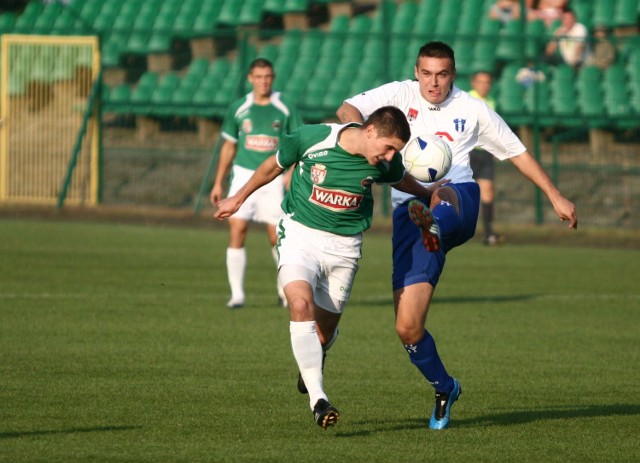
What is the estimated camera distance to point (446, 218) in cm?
723

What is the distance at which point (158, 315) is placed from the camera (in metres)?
11.9

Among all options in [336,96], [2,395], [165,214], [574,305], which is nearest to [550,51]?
[336,96]

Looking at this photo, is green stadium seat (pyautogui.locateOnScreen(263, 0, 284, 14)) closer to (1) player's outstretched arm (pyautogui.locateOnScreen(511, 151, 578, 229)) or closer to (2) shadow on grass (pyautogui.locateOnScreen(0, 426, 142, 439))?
(1) player's outstretched arm (pyautogui.locateOnScreen(511, 151, 578, 229))

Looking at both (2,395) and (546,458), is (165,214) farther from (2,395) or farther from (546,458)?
(546,458)

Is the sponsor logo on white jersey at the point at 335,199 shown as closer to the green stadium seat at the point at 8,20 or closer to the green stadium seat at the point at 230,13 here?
the green stadium seat at the point at 230,13

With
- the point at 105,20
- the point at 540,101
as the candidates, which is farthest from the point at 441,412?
the point at 105,20

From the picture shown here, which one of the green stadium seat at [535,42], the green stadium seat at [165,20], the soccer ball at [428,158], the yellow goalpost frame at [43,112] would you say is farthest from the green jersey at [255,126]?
the green stadium seat at [165,20]

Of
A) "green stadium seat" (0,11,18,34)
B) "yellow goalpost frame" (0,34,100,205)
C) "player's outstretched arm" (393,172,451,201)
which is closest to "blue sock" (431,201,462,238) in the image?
"player's outstretched arm" (393,172,451,201)

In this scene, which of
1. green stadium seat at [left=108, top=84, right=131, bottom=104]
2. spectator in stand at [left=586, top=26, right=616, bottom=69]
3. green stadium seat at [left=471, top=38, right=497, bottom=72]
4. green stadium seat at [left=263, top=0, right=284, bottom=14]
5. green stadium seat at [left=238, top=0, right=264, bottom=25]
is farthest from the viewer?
green stadium seat at [left=238, top=0, right=264, bottom=25]

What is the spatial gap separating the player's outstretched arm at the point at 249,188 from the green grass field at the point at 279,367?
1.17 m

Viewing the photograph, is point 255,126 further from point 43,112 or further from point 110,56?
point 43,112

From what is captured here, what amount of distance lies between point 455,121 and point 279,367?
98.7 inches

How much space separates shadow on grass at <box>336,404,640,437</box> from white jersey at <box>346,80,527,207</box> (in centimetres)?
142

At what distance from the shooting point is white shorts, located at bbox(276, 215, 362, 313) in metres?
7.04
